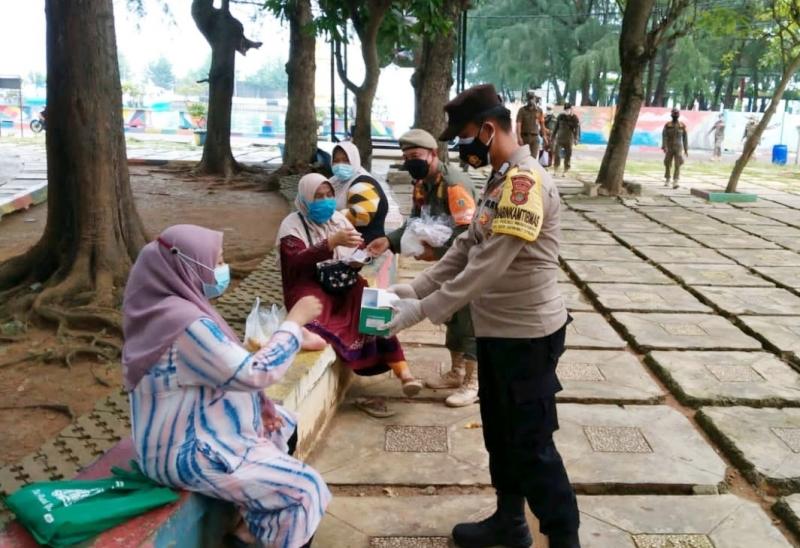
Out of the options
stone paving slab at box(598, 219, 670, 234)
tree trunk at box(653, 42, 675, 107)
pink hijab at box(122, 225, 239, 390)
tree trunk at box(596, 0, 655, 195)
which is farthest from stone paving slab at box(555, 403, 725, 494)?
tree trunk at box(653, 42, 675, 107)

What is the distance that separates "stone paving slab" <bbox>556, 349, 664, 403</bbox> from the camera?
13.6 feet

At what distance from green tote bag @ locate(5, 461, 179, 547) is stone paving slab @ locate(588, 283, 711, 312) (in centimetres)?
459

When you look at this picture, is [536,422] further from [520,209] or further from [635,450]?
[635,450]

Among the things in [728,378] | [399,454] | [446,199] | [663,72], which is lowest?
[399,454]

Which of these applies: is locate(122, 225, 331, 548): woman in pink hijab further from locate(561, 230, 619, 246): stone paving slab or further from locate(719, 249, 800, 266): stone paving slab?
locate(561, 230, 619, 246): stone paving slab

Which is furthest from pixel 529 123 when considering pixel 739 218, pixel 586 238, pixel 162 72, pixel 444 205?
pixel 162 72

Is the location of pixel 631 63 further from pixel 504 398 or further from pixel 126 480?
pixel 126 480

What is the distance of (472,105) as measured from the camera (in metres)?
2.55

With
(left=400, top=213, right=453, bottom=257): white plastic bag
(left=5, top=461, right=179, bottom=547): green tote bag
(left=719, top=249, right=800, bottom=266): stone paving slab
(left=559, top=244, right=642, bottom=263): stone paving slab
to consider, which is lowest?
(left=559, top=244, right=642, bottom=263): stone paving slab

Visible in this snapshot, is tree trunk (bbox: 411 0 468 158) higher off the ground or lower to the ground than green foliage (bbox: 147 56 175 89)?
lower

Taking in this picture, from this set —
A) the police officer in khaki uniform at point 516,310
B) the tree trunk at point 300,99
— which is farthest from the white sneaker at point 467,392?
the tree trunk at point 300,99

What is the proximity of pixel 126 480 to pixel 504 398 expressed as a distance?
4.11 ft

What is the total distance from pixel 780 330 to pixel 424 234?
308cm

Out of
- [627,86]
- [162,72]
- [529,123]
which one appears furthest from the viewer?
[162,72]
